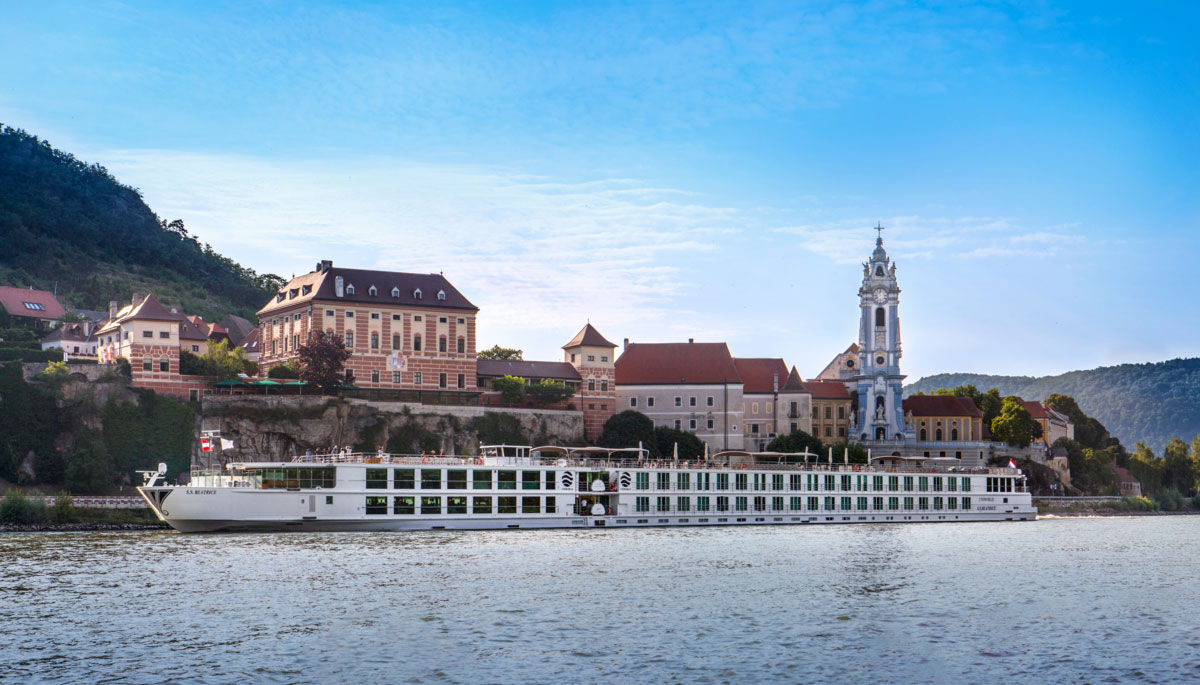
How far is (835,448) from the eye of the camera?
11319 cm

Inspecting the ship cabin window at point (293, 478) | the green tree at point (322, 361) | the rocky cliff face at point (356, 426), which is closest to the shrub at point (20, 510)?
the ship cabin window at point (293, 478)

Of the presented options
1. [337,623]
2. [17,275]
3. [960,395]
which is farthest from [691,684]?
[17,275]

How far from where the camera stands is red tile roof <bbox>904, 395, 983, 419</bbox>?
4916 inches

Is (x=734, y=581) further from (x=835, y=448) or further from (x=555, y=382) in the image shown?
(x=835, y=448)

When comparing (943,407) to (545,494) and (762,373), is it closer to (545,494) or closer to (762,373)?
(762,373)

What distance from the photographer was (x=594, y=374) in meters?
109

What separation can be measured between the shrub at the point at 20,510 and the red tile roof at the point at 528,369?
145ft

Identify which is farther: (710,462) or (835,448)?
(835,448)

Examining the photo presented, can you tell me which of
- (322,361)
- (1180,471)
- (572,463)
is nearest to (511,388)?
(322,361)

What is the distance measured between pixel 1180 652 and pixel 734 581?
53.4 feet

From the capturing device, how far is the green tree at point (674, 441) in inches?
3947

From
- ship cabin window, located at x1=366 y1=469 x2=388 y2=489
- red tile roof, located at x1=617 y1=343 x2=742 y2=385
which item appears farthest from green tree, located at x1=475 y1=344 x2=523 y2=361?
ship cabin window, located at x1=366 y1=469 x2=388 y2=489

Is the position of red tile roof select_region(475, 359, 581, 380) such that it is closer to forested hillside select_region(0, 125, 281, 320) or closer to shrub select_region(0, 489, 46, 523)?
shrub select_region(0, 489, 46, 523)

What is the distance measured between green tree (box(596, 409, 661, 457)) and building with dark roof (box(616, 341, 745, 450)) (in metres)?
8.99
